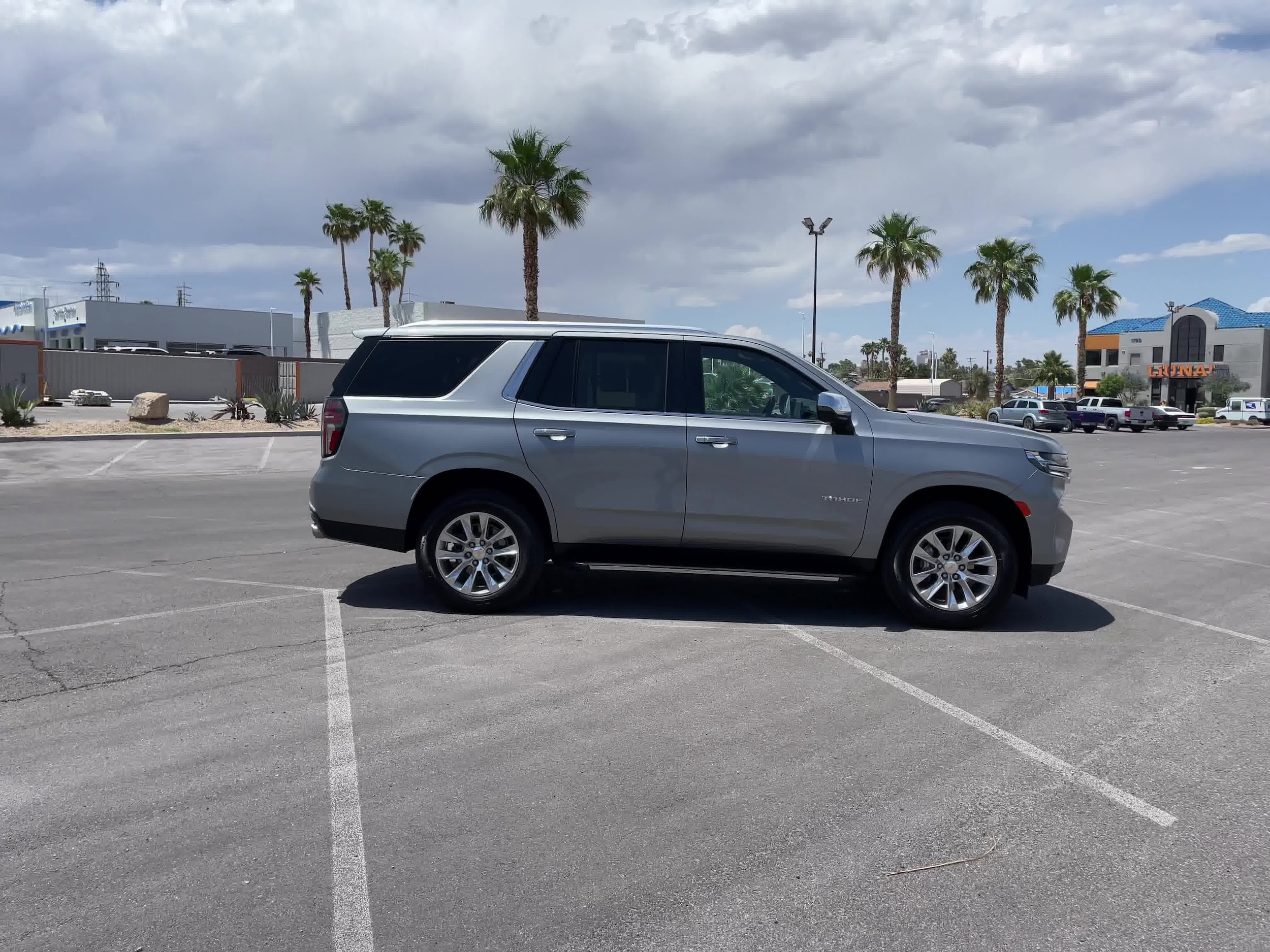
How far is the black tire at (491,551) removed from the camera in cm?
676

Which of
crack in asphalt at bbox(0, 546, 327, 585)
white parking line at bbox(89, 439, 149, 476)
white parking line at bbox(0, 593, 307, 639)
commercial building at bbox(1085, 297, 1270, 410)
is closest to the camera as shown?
white parking line at bbox(0, 593, 307, 639)

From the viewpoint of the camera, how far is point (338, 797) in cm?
393

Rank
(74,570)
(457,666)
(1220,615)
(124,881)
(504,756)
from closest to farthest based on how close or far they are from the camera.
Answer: (124,881) → (504,756) → (457,666) → (1220,615) → (74,570)

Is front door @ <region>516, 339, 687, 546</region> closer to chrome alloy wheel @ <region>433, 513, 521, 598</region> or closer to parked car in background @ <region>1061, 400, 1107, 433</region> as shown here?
chrome alloy wheel @ <region>433, 513, 521, 598</region>

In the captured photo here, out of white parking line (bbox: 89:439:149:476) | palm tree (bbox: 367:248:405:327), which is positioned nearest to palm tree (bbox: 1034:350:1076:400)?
palm tree (bbox: 367:248:405:327)

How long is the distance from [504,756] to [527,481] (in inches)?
106

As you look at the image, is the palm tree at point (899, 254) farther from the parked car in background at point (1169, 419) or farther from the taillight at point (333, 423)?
the taillight at point (333, 423)

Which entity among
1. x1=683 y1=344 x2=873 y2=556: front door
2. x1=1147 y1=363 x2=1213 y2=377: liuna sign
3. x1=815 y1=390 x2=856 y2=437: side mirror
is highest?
x1=1147 y1=363 x2=1213 y2=377: liuna sign

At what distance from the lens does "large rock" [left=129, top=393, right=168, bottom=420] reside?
83.0 ft

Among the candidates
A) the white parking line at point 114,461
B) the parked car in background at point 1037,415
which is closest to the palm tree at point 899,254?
the parked car in background at point 1037,415

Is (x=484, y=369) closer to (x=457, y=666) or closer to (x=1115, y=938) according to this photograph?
(x=457, y=666)

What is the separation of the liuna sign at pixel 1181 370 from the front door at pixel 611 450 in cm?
8644

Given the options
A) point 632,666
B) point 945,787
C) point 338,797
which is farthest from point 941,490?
point 338,797

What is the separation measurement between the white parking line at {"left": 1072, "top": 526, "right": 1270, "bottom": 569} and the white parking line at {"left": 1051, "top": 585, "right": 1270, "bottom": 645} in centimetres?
127
